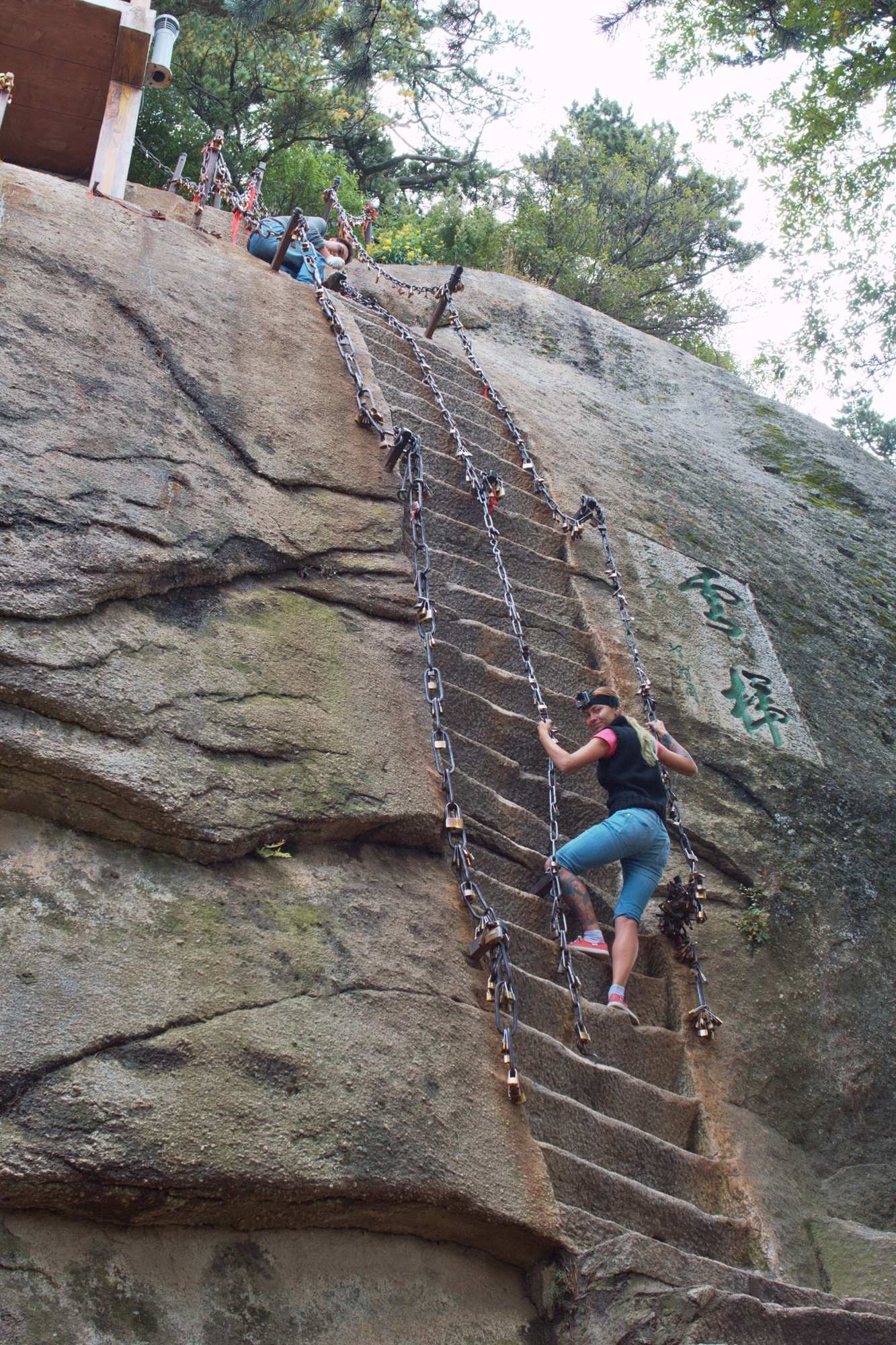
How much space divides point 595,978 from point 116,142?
6544 millimetres

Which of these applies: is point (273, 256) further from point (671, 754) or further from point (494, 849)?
point (494, 849)

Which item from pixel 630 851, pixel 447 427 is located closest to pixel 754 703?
pixel 630 851

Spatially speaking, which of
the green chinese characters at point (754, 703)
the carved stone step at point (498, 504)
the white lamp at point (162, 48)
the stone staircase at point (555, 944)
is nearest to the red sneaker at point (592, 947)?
the stone staircase at point (555, 944)

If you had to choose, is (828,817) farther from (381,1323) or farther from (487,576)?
(381,1323)

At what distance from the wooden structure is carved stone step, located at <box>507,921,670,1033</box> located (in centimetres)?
596

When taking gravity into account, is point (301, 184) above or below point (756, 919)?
above

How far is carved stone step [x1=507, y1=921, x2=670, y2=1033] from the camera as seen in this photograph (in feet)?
14.6

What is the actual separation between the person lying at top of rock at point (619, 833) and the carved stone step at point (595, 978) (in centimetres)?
8

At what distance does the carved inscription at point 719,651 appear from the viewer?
6414 millimetres

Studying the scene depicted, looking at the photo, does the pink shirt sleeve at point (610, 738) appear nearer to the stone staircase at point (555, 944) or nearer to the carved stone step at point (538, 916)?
the stone staircase at point (555, 944)

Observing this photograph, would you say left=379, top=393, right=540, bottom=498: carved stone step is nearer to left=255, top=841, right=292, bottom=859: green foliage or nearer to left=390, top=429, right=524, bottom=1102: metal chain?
left=390, top=429, right=524, bottom=1102: metal chain

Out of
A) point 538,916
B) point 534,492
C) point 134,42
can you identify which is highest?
point 134,42

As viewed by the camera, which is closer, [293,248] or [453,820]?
[453,820]

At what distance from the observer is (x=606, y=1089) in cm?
418
